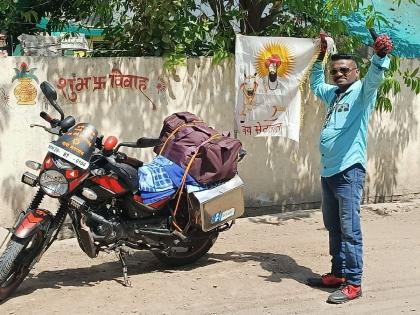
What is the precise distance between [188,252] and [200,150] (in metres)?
0.93

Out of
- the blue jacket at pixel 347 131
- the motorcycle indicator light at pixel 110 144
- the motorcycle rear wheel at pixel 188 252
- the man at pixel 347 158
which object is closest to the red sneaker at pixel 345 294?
the man at pixel 347 158

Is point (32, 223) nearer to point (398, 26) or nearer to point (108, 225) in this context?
point (108, 225)

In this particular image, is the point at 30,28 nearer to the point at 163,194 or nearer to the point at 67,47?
the point at 67,47

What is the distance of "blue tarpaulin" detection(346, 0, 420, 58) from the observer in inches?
330

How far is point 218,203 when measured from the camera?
16.2 feet

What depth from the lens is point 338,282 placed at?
4.91 meters

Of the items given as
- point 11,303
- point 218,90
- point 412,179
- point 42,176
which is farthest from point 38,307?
point 412,179

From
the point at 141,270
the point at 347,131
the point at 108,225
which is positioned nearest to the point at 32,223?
the point at 108,225

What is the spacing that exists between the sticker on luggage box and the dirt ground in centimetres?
49

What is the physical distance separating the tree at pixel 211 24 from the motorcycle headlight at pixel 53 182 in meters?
2.46

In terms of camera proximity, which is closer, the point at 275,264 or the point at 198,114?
the point at 275,264

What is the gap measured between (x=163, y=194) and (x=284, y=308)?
1229mm

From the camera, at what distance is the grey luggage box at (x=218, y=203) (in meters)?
4.83

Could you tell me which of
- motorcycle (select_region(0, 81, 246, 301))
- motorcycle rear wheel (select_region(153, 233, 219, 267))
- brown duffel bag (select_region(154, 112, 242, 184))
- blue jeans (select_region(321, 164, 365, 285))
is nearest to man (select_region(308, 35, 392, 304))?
blue jeans (select_region(321, 164, 365, 285))
